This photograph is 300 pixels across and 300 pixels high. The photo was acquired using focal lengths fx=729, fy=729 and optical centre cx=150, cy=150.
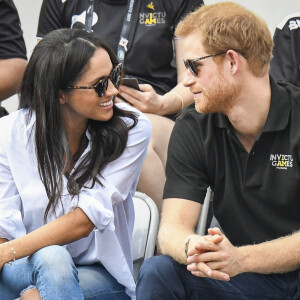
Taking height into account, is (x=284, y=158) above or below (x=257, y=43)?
below

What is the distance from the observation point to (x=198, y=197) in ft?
9.36

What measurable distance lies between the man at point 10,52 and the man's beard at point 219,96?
1.31 meters

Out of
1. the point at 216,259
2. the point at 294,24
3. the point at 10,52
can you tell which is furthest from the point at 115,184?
the point at 294,24

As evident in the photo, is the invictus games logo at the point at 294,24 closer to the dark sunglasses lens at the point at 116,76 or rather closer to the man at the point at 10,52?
the dark sunglasses lens at the point at 116,76

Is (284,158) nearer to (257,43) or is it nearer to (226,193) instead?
(226,193)

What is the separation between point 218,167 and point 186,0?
1.27 m

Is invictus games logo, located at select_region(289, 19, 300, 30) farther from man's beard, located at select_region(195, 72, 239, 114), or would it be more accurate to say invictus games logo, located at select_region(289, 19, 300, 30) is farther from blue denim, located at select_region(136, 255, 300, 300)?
blue denim, located at select_region(136, 255, 300, 300)

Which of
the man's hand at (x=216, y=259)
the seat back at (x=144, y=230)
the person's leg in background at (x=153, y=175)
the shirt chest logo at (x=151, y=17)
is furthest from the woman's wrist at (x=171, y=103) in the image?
the man's hand at (x=216, y=259)

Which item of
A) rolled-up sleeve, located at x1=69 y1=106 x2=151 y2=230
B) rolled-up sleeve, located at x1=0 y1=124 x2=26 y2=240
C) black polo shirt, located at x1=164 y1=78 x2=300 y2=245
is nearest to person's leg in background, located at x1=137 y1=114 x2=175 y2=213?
rolled-up sleeve, located at x1=69 y1=106 x2=151 y2=230

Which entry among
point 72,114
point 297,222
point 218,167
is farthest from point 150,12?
point 297,222

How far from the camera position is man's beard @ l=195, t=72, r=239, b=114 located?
9.18 ft

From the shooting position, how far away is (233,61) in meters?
2.81

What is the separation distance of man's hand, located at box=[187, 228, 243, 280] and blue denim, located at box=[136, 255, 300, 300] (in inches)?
5.6

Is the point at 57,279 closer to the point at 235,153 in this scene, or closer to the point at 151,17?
the point at 235,153
